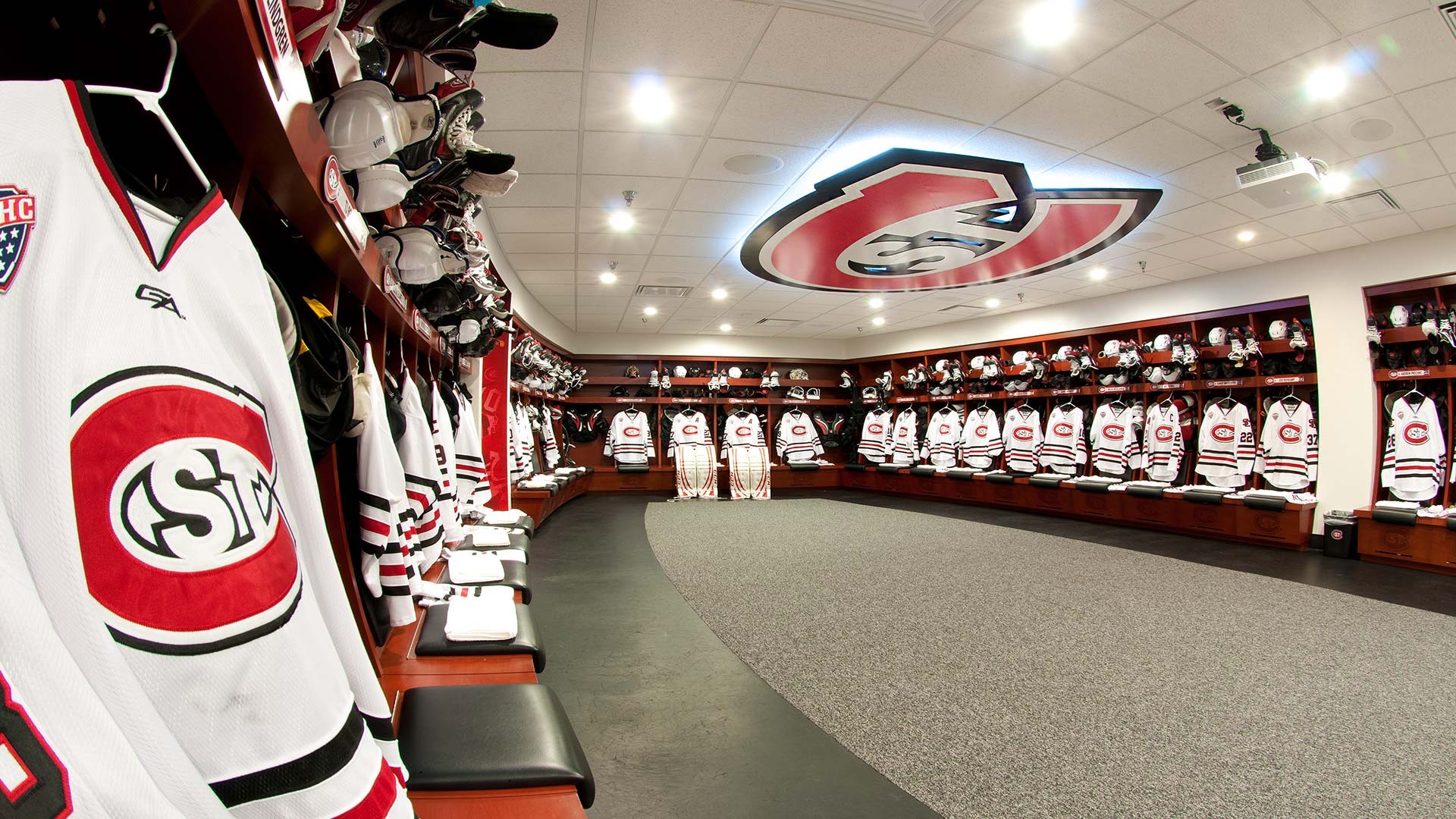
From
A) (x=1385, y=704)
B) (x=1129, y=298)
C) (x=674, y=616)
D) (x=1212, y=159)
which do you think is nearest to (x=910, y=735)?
(x=674, y=616)

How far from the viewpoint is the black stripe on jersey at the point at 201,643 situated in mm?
418

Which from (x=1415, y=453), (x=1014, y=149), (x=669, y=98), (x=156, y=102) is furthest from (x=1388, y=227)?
(x=156, y=102)

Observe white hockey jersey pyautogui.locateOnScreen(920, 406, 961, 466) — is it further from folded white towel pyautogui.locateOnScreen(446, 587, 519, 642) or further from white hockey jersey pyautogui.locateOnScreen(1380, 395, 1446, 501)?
folded white towel pyautogui.locateOnScreen(446, 587, 519, 642)

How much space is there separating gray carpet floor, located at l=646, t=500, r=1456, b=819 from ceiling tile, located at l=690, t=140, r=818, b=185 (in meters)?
2.59

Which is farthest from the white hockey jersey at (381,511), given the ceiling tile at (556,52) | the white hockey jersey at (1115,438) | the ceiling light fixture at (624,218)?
the white hockey jersey at (1115,438)

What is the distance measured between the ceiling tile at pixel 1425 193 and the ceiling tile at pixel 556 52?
5185mm

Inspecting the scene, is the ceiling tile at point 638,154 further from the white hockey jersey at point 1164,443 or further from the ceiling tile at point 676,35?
the white hockey jersey at point 1164,443

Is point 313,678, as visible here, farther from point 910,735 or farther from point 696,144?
point 696,144

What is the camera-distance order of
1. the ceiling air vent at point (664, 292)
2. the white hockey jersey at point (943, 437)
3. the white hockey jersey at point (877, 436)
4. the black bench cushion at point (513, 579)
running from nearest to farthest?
the black bench cushion at point (513, 579)
the ceiling air vent at point (664, 292)
the white hockey jersey at point (943, 437)
the white hockey jersey at point (877, 436)

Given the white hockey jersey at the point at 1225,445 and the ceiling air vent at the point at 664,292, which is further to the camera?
the ceiling air vent at the point at 664,292

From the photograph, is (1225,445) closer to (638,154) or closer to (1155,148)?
(1155,148)

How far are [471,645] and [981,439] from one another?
26.3 ft

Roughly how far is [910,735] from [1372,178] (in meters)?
4.73

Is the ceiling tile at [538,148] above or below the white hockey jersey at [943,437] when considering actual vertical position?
above
